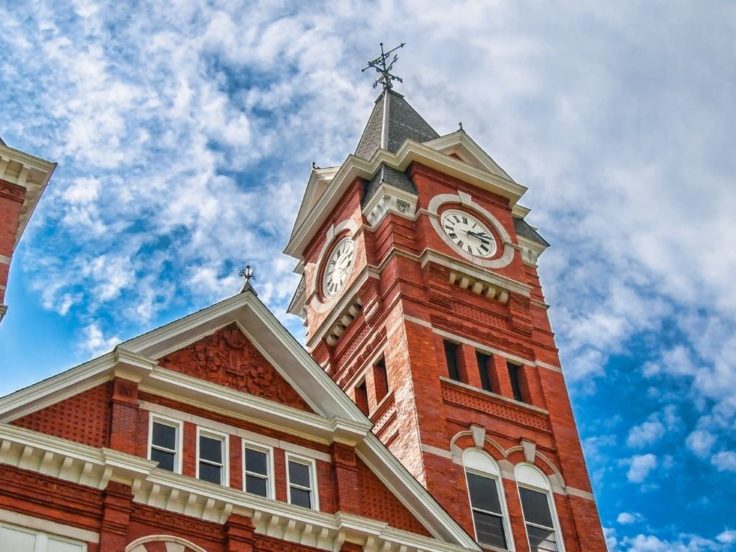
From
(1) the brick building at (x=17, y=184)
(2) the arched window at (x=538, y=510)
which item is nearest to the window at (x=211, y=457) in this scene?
(1) the brick building at (x=17, y=184)

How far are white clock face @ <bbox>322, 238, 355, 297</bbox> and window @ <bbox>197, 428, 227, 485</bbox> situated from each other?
17.7 metres

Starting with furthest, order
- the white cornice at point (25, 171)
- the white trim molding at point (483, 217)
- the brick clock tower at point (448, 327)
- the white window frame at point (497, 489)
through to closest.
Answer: the white trim molding at point (483, 217)
the brick clock tower at point (448, 327)
the white window frame at point (497, 489)
the white cornice at point (25, 171)

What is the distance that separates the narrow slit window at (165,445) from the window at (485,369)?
15.1 metres

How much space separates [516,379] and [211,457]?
16.5m

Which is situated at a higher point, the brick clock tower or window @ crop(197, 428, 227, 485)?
the brick clock tower

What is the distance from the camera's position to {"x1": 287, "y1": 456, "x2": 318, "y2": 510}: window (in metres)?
24.6

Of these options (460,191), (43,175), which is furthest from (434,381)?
(43,175)

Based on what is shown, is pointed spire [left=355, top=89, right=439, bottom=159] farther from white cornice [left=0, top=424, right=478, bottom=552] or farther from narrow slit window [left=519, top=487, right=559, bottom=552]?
white cornice [left=0, top=424, right=478, bottom=552]

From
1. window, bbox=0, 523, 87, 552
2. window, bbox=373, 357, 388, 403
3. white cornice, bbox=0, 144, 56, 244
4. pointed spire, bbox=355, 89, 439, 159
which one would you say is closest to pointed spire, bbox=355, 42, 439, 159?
pointed spire, bbox=355, 89, 439, 159

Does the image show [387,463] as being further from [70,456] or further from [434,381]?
[434,381]

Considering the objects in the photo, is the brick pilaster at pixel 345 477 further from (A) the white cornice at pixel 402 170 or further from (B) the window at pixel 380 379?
(A) the white cornice at pixel 402 170

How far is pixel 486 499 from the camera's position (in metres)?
32.9

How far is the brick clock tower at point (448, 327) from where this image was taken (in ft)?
110

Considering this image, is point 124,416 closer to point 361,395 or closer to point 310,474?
point 310,474
